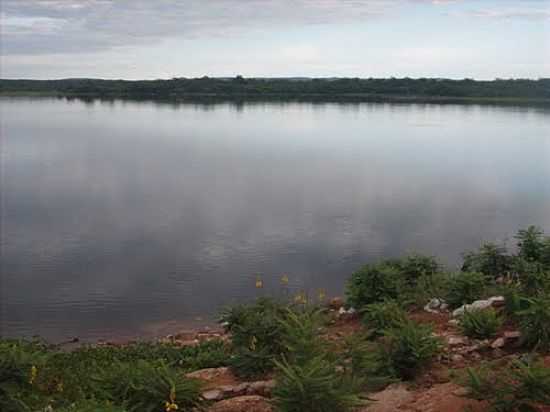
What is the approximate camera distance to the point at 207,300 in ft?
48.8

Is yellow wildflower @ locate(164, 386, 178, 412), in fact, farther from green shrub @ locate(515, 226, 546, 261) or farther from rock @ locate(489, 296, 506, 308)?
green shrub @ locate(515, 226, 546, 261)

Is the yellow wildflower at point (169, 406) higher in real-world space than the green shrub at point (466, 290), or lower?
higher

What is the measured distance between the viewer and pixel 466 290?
9875mm

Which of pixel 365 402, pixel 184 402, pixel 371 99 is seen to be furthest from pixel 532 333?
pixel 371 99

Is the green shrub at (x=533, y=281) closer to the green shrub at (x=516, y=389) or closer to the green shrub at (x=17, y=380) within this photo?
the green shrub at (x=516, y=389)

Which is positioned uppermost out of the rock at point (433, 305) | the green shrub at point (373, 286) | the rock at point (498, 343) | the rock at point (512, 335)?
the rock at point (512, 335)

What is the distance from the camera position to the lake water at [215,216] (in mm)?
15023

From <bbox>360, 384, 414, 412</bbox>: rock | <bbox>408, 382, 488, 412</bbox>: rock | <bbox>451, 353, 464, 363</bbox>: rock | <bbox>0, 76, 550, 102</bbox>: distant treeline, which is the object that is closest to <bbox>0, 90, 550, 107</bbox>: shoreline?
<bbox>0, 76, 550, 102</bbox>: distant treeline

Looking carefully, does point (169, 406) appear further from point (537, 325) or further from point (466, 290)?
point (466, 290)

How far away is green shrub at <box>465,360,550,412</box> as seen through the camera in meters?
5.18

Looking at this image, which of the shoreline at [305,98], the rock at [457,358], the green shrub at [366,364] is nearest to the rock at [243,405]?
the green shrub at [366,364]

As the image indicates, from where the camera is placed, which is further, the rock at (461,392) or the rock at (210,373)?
the rock at (210,373)

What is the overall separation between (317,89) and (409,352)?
421ft

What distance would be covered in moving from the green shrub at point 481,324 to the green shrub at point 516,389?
219 cm
